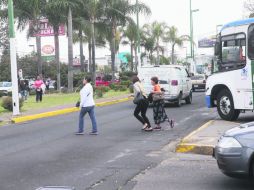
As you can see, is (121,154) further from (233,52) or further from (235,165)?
(233,52)

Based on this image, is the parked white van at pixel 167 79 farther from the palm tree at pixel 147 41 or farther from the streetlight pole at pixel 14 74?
the palm tree at pixel 147 41

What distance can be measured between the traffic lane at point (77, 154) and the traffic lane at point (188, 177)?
0.34m

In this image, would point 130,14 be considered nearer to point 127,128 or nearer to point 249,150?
point 127,128

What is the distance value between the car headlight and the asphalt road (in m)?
1.10

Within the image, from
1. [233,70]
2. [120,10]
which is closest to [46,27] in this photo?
[120,10]

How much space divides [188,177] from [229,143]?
4.67 feet

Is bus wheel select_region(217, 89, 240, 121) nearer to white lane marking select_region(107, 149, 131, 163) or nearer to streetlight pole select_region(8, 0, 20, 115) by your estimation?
white lane marking select_region(107, 149, 131, 163)

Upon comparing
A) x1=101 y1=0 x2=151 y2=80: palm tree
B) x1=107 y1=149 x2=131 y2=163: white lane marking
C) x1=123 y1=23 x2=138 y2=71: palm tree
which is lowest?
x1=107 y1=149 x2=131 y2=163: white lane marking

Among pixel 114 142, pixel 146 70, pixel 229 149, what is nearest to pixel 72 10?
pixel 146 70

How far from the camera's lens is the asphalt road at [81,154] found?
8.50m

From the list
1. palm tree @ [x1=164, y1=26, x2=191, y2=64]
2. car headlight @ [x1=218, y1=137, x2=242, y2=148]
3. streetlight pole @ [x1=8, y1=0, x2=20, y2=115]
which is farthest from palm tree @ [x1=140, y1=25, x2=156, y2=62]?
car headlight @ [x1=218, y1=137, x2=242, y2=148]

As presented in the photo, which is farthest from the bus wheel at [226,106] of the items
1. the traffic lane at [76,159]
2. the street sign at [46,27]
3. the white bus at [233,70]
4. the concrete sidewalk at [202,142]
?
the street sign at [46,27]

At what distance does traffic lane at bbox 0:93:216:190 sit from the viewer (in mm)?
8602

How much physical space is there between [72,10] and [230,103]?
1063 inches
